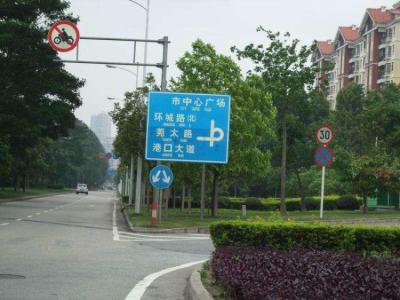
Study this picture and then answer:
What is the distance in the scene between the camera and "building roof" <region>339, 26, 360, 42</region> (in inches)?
4129

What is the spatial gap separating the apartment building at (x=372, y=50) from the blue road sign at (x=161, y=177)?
59.3 m

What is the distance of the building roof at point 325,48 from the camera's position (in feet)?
383

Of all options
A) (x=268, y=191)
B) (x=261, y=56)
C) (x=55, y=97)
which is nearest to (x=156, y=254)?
(x=261, y=56)

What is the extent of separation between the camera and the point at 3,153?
49062mm

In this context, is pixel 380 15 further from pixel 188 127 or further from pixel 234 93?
pixel 188 127

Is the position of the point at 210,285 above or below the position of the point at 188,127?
below

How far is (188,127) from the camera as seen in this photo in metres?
24.0

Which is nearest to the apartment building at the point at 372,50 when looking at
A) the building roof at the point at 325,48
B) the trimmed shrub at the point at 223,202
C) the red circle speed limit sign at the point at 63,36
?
the building roof at the point at 325,48

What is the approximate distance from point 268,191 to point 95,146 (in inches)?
3522

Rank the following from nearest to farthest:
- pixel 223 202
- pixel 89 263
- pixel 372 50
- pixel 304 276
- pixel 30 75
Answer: pixel 304 276 → pixel 89 263 → pixel 30 75 → pixel 223 202 → pixel 372 50

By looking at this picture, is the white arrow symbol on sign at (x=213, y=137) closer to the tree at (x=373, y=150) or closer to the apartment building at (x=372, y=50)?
the tree at (x=373, y=150)

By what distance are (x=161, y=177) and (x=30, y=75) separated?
21.4m

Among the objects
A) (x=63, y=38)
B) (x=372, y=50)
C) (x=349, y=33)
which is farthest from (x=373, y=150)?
(x=349, y=33)

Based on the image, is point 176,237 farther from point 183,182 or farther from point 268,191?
point 268,191
